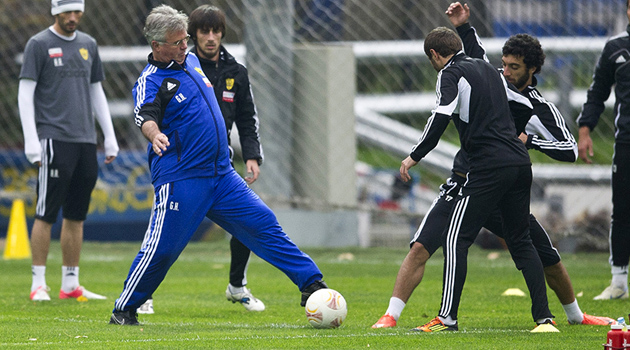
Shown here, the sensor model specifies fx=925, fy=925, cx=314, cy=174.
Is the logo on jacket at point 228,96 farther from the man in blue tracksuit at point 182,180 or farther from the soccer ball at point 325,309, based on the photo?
the soccer ball at point 325,309

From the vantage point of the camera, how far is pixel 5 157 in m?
15.4

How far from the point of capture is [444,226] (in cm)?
570

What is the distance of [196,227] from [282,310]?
1477 millimetres

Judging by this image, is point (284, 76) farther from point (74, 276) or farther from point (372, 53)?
point (74, 276)

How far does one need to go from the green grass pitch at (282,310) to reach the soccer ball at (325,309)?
0.07 meters

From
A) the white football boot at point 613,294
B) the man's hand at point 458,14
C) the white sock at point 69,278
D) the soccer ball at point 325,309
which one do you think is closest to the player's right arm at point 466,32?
the man's hand at point 458,14

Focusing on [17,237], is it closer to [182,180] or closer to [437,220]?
[182,180]

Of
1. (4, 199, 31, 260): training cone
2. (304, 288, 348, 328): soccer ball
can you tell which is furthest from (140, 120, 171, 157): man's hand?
(4, 199, 31, 260): training cone

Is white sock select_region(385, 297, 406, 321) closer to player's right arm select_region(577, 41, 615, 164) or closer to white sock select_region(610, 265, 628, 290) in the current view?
white sock select_region(610, 265, 628, 290)

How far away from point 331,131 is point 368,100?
5238 millimetres

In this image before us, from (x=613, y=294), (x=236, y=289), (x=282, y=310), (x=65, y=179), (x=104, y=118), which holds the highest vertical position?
(x=104, y=118)

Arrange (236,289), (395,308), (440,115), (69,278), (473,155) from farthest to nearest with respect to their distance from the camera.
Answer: (69,278)
(236,289)
(395,308)
(473,155)
(440,115)

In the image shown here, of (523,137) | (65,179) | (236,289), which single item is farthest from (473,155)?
(65,179)

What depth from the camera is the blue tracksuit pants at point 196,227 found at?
5402 mm
